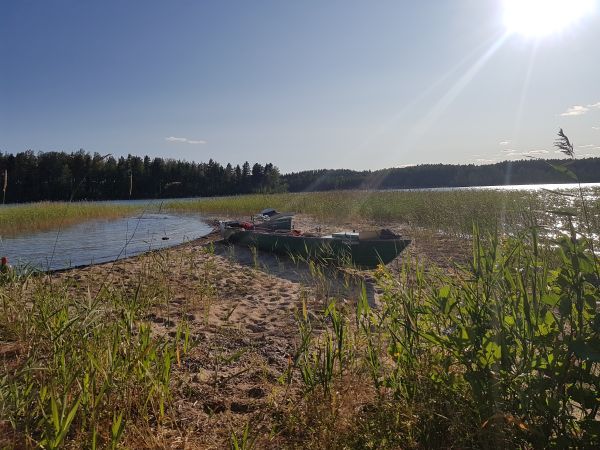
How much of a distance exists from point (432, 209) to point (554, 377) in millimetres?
13815

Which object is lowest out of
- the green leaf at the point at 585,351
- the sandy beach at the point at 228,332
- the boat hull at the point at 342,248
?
the sandy beach at the point at 228,332

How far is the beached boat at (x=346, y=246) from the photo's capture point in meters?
6.55

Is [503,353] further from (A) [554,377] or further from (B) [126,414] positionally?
(B) [126,414]

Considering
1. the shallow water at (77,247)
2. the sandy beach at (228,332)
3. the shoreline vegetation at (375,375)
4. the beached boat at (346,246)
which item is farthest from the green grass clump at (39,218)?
the shoreline vegetation at (375,375)

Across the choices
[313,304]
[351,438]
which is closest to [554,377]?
[351,438]

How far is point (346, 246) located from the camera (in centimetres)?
675

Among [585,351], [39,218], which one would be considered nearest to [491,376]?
[585,351]

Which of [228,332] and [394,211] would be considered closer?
[228,332]

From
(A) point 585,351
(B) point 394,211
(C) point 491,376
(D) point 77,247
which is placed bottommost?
(D) point 77,247

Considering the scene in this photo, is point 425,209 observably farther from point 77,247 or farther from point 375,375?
point 375,375

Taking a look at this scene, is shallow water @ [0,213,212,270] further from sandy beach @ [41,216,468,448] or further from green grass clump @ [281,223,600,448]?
green grass clump @ [281,223,600,448]

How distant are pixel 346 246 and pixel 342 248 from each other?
0.27ft

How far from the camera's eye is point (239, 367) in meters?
3.05

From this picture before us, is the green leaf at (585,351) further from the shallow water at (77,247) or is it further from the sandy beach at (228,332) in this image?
the shallow water at (77,247)
